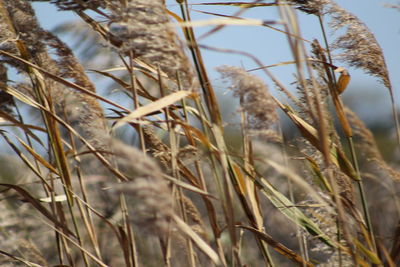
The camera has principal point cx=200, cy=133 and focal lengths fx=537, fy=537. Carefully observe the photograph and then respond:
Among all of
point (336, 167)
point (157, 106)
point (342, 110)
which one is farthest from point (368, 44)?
point (157, 106)

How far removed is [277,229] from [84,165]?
1.76 metres

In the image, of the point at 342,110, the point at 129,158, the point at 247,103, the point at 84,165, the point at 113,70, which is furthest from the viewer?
the point at 84,165

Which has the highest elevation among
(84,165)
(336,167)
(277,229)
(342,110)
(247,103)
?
(247,103)

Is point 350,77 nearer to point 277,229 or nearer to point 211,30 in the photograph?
point 211,30

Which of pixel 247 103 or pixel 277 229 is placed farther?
pixel 277 229

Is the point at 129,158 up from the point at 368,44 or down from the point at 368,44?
down

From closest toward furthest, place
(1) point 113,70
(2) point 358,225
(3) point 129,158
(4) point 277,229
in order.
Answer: (3) point 129,158 < (2) point 358,225 < (1) point 113,70 < (4) point 277,229

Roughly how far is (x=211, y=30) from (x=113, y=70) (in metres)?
0.63

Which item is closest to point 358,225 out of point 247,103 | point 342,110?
point 342,110

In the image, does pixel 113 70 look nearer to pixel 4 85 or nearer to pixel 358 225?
pixel 4 85

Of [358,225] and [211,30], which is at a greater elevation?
[211,30]

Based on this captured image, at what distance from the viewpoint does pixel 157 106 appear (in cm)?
112

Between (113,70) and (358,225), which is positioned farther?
(113,70)

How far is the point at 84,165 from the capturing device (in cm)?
302
